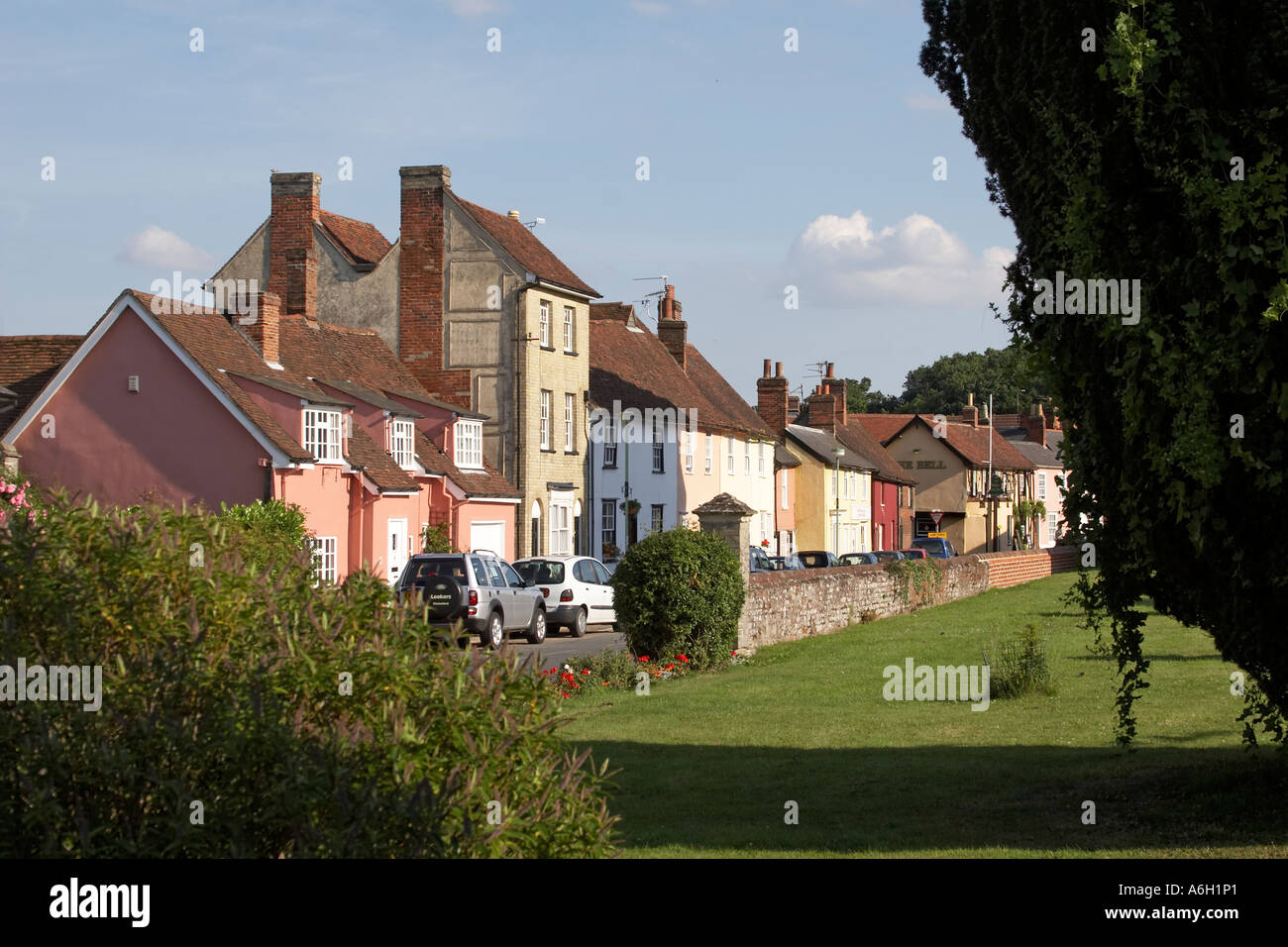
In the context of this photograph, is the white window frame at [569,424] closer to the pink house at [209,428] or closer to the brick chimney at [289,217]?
the brick chimney at [289,217]

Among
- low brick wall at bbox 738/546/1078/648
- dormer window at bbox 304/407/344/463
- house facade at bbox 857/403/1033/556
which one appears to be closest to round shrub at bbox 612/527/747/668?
low brick wall at bbox 738/546/1078/648

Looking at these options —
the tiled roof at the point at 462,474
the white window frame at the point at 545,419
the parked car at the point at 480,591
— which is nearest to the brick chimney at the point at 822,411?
the white window frame at the point at 545,419

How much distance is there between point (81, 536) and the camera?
4.91m

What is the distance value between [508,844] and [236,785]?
940 mm

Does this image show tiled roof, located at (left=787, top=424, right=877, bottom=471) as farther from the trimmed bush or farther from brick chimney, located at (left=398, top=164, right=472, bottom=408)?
the trimmed bush

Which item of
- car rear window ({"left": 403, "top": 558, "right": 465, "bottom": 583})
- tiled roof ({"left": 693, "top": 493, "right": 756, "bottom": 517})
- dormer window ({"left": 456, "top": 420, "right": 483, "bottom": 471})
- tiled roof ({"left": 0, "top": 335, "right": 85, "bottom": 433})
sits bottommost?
car rear window ({"left": 403, "top": 558, "right": 465, "bottom": 583})

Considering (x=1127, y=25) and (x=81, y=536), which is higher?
(x=1127, y=25)

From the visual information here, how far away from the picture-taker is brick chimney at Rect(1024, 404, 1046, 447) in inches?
4119

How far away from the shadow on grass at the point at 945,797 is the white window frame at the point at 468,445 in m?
27.4

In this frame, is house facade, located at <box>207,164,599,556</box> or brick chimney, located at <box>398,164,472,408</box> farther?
brick chimney, located at <box>398,164,472,408</box>

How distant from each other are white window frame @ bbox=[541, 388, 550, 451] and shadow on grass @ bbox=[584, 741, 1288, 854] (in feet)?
102

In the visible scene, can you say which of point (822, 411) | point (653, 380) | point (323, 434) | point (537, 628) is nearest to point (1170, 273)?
point (537, 628)

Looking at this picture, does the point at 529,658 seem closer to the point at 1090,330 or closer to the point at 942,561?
the point at 1090,330
